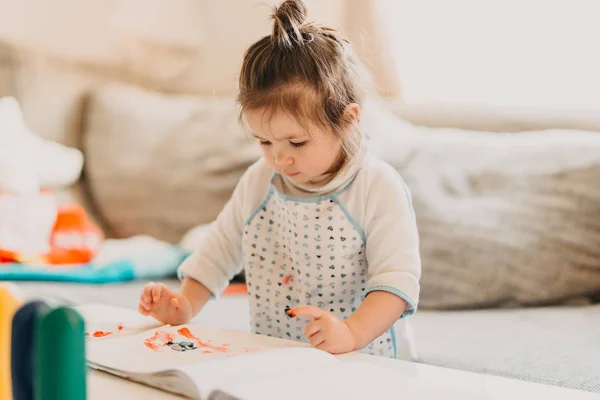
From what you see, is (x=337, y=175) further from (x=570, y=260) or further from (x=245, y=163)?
(x=245, y=163)

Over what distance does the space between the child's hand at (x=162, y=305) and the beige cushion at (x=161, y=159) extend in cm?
83

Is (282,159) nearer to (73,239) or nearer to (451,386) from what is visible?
(451,386)

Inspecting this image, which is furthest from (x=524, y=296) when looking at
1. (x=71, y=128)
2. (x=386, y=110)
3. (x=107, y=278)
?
(x=71, y=128)

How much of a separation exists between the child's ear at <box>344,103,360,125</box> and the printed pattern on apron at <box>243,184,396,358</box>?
10 centimetres

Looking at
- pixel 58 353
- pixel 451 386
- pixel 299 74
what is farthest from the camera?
pixel 299 74

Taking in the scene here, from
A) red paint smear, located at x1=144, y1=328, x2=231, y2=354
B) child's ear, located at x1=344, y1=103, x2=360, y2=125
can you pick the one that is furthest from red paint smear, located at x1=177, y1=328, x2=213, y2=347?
child's ear, located at x1=344, y1=103, x2=360, y2=125

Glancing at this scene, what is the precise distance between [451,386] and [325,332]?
0.55 ft

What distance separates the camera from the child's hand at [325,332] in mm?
839

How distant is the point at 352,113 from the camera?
0.99m

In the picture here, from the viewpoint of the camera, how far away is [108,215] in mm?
1981

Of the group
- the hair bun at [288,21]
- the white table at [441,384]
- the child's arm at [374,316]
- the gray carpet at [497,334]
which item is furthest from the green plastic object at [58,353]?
the gray carpet at [497,334]

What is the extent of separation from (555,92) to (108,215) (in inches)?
47.4

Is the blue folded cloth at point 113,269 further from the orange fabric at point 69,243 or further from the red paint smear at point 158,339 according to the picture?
the red paint smear at point 158,339

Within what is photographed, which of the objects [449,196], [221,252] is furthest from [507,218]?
[221,252]
